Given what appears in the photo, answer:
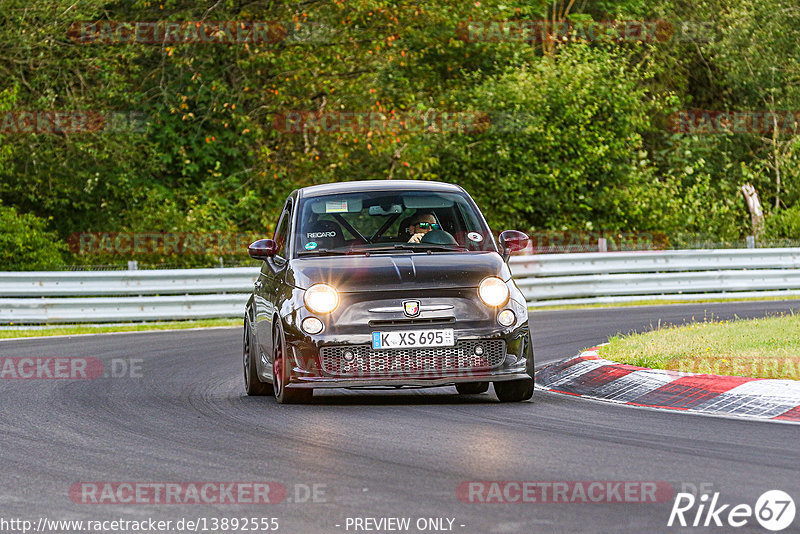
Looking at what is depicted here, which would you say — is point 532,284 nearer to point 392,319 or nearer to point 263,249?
point 263,249

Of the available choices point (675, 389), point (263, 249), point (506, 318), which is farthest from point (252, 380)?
point (675, 389)

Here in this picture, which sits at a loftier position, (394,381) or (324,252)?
(324,252)

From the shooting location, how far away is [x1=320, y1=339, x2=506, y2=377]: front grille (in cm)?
994

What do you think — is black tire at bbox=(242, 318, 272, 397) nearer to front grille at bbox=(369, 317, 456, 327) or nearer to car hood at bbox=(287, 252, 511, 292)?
car hood at bbox=(287, 252, 511, 292)

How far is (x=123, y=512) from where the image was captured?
617 centimetres

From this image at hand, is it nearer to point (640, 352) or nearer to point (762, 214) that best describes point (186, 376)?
point (640, 352)

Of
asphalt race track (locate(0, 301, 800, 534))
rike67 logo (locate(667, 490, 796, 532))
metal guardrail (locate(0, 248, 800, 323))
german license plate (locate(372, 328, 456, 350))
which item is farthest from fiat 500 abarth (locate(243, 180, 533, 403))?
metal guardrail (locate(0, 248, 800, 323))

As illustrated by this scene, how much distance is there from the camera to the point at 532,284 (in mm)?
25062

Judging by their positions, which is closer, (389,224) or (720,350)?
(389,224)

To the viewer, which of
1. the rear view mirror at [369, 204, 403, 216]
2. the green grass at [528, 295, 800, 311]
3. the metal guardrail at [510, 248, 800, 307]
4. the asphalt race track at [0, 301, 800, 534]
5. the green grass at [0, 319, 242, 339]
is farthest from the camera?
the metal guardrail at [510, 248, 800, 307]

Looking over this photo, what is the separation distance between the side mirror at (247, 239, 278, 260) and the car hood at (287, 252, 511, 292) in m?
0.92

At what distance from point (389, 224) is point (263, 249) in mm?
1072

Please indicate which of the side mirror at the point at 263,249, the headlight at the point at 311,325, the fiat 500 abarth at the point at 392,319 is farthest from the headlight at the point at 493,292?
the side mirror at the point at 263,249

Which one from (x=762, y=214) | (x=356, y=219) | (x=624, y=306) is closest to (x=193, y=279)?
(x=624, y=306)
